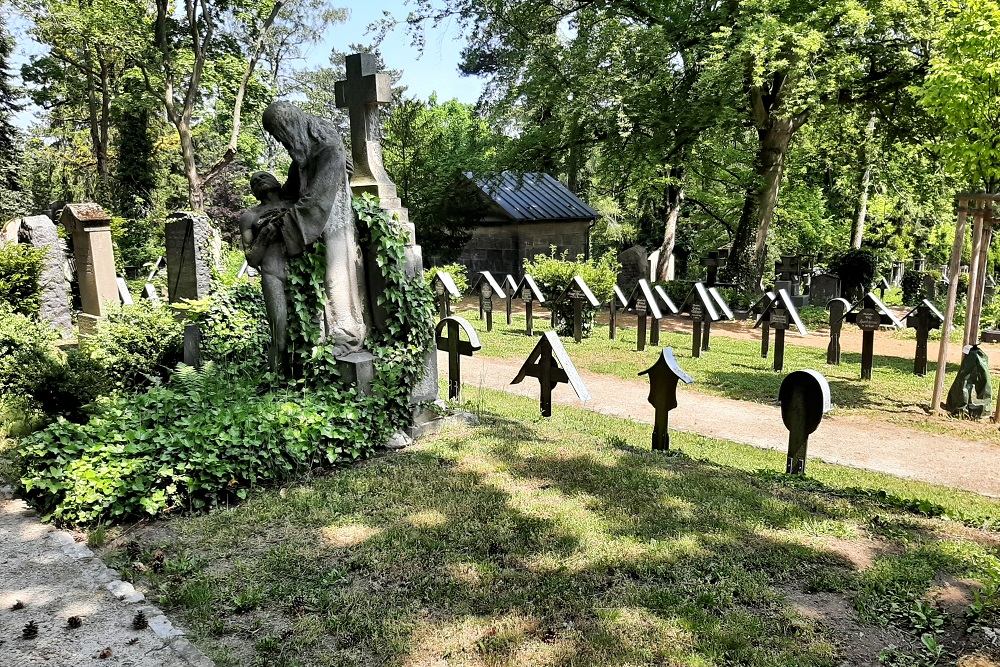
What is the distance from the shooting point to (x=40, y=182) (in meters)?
31.4

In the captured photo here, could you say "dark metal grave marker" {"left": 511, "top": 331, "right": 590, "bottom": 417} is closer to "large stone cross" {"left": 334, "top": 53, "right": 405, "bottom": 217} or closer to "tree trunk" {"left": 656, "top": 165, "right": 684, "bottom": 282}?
"large stone cross" {"left": 334, "top": 53, "right": 405, "bottom": 217}

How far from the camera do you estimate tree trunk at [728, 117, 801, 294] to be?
1814cm

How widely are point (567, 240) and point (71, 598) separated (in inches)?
893

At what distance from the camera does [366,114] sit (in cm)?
834

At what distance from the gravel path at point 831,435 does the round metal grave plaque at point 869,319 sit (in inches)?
85.6

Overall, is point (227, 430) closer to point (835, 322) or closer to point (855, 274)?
point (835, 322)

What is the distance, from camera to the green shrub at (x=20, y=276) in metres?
11.0

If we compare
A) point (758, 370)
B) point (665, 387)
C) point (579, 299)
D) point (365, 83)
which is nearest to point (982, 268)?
point (758, 370)

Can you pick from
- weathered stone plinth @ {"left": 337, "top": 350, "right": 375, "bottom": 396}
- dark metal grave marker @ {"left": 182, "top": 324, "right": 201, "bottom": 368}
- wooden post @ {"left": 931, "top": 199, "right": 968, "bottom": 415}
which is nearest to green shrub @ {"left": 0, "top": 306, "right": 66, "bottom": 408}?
dark metal grave marker @ {"left": 182, "top": 324, "right": 201, "bottom": 368}

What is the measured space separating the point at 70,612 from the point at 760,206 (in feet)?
61.5

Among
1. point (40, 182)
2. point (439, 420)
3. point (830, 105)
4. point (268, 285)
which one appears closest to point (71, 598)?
point (268, 285)

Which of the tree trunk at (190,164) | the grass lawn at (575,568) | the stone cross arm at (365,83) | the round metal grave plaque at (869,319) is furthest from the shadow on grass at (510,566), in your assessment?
the tree trunk at (190,164)

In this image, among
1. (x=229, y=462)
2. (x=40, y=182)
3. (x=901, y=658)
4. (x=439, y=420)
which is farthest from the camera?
(x=40, y=182)

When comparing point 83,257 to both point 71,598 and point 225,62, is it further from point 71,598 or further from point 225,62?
point 225,62
